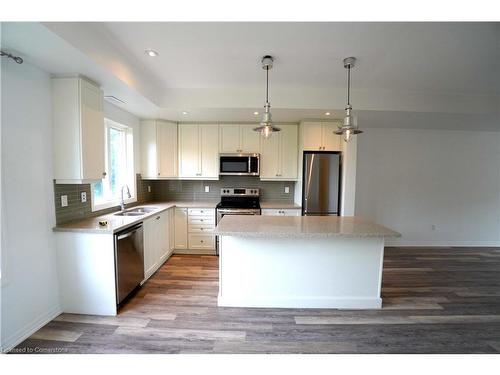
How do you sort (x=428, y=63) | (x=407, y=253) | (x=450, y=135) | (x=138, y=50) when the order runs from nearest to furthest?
(x=138, y=50) → (x=428, y=63) → (x=407, y=253) → (x=450, y=135)

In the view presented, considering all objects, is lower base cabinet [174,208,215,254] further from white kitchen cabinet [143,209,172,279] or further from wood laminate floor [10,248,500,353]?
wood laminate floor [10,248,500,353]

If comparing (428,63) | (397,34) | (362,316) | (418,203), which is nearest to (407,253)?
(418,203)

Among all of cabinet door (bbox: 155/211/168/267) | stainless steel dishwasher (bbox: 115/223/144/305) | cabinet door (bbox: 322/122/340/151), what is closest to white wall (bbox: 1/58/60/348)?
stainless steel dishwasher (bbox: 115/223/144/305)

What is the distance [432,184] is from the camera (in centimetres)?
419

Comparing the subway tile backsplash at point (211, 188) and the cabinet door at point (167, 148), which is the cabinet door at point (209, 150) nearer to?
the subway tile backsplash at point (211, 188)

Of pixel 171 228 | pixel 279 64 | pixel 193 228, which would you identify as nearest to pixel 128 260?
pixel 171 228

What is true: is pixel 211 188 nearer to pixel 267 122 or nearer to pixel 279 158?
pixel 279 158

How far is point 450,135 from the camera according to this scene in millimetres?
4137

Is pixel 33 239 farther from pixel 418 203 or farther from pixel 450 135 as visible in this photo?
pixel 450 135

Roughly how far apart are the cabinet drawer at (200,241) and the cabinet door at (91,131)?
183 cm

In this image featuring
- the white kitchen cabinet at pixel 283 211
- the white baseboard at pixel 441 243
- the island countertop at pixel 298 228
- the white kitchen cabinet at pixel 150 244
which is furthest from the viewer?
the white baseboard at pixel 441 243

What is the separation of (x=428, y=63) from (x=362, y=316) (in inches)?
112

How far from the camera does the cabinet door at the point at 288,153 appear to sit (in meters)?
3.79

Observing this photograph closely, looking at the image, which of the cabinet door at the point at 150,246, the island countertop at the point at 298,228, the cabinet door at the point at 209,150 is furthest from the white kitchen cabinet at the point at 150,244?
the cabinet door at the point at 209,150
